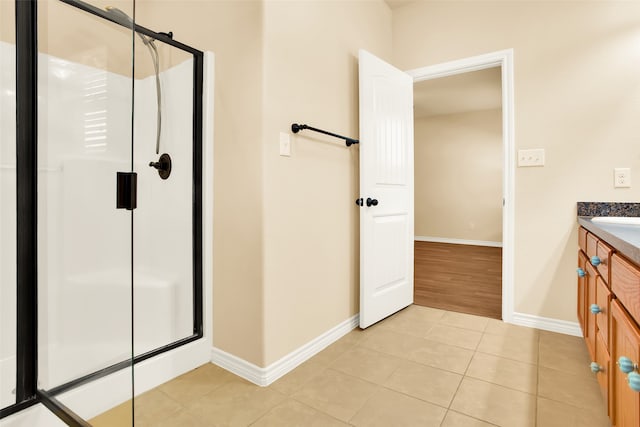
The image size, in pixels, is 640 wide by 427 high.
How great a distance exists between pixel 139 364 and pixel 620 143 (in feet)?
9.84

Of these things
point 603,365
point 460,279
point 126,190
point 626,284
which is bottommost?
point 460,279

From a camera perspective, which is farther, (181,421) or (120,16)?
(181,421)

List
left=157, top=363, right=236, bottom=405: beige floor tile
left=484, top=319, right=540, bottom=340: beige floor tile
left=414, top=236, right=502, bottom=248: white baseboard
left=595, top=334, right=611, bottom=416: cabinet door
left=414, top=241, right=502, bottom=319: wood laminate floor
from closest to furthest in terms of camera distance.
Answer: left=595, top=334, right=611, bottom=416: cabinet door < left=157, top=363, right=236, bottom=405: beige floor tile < left=484, top=319, right=540, bottom=340: beige floor tile < left=414, top=241, right=502, bottom=319: wood laminate floor < left=414, top=236, right=502, bottom=248: white baseboard

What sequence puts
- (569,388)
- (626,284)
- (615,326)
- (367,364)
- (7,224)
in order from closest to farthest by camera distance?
1. (626,284)
2. (615,326)
3. (7,224)
4. (569,388)
5. (367,364)

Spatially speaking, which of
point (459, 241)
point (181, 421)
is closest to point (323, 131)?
point (181, 421)

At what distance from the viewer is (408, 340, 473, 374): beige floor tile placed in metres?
1.86

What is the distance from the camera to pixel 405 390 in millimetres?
1637

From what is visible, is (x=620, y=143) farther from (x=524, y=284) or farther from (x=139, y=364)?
(x=139, y=364)

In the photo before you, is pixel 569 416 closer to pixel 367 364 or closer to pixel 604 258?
pixel 604 258

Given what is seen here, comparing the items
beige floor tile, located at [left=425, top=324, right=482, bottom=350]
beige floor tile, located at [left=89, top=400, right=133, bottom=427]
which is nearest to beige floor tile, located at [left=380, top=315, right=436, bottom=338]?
beige floor tile, located at [left=425, top=324, right=482, bottom=350]

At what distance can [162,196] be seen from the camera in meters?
2.00

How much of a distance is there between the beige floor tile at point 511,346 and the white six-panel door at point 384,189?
0.67m

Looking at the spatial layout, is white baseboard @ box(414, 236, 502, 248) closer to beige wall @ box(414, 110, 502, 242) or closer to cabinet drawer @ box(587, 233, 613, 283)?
A: beige wall @ box(414, 110, 502, 242)

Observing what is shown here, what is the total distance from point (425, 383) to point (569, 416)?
0.58 meters
